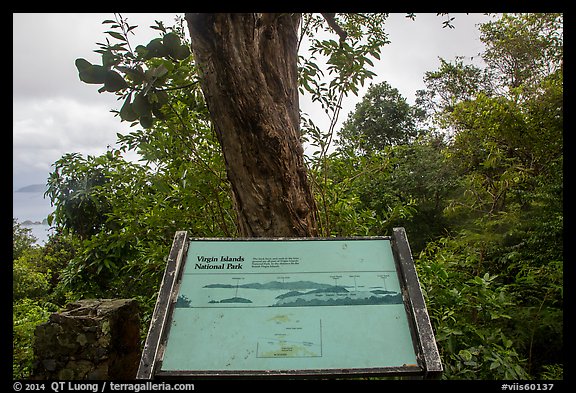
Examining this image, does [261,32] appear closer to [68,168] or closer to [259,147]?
[259,147]

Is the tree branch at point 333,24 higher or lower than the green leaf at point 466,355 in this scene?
higher

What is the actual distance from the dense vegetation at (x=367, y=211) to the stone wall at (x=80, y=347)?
0.50 meters

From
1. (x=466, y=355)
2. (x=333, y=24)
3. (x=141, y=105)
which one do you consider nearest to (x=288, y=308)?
(x=466, y=355)

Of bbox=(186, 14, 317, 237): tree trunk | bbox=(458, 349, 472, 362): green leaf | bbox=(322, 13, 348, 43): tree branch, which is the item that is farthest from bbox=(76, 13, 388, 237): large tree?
bbox=(458, 349, 472, 362): green leaf

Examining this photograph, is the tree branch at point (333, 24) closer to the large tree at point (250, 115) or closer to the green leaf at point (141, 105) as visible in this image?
the large tree at point (250, 115)

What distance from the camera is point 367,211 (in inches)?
114

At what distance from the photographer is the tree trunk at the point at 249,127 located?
85.7 inches

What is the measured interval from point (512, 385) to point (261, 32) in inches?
78.7

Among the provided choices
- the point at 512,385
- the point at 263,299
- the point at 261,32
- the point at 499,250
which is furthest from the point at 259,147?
the point at 499,250

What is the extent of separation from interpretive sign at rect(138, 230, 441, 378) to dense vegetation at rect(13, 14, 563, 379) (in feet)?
1.94

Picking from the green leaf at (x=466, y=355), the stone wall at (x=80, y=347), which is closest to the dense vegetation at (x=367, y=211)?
the green leaf at (x=466, y=355)

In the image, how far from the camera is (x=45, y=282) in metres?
7.18

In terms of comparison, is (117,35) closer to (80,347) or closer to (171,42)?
(171,42)

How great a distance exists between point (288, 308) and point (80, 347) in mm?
1497
